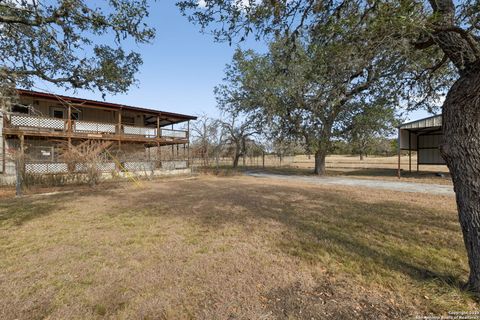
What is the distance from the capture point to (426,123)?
50.0 ft

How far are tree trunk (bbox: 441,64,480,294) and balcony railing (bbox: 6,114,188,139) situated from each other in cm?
1437

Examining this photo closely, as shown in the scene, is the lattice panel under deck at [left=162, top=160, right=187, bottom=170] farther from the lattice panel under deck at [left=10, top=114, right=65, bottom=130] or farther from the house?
the lattice panel under deck at [left=10, top=114, right=65, bottom=130]

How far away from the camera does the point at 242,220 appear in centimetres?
579

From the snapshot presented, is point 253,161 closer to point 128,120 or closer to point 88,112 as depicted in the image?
point 128,120

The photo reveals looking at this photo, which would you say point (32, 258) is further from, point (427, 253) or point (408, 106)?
point (408, 106)

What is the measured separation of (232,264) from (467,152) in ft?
10.0

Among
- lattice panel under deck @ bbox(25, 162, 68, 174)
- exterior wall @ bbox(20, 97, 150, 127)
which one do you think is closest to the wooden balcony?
exterior wall @ bbox(20, 97, 150, 127)

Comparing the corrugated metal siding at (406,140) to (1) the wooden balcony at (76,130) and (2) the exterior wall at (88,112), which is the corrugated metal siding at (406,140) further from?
(2) the exterior wall at (88,112)

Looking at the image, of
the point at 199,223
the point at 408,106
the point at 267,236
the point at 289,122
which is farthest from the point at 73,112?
the point at 408,106

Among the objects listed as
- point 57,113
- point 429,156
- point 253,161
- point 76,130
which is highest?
Result: point 57,113

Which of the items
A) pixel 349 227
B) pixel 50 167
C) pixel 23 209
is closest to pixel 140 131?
pixel 50 167

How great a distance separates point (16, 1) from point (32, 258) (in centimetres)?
447

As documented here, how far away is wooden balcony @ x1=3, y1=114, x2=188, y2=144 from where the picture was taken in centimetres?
1356

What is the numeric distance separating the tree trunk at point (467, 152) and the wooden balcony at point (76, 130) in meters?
14.4
